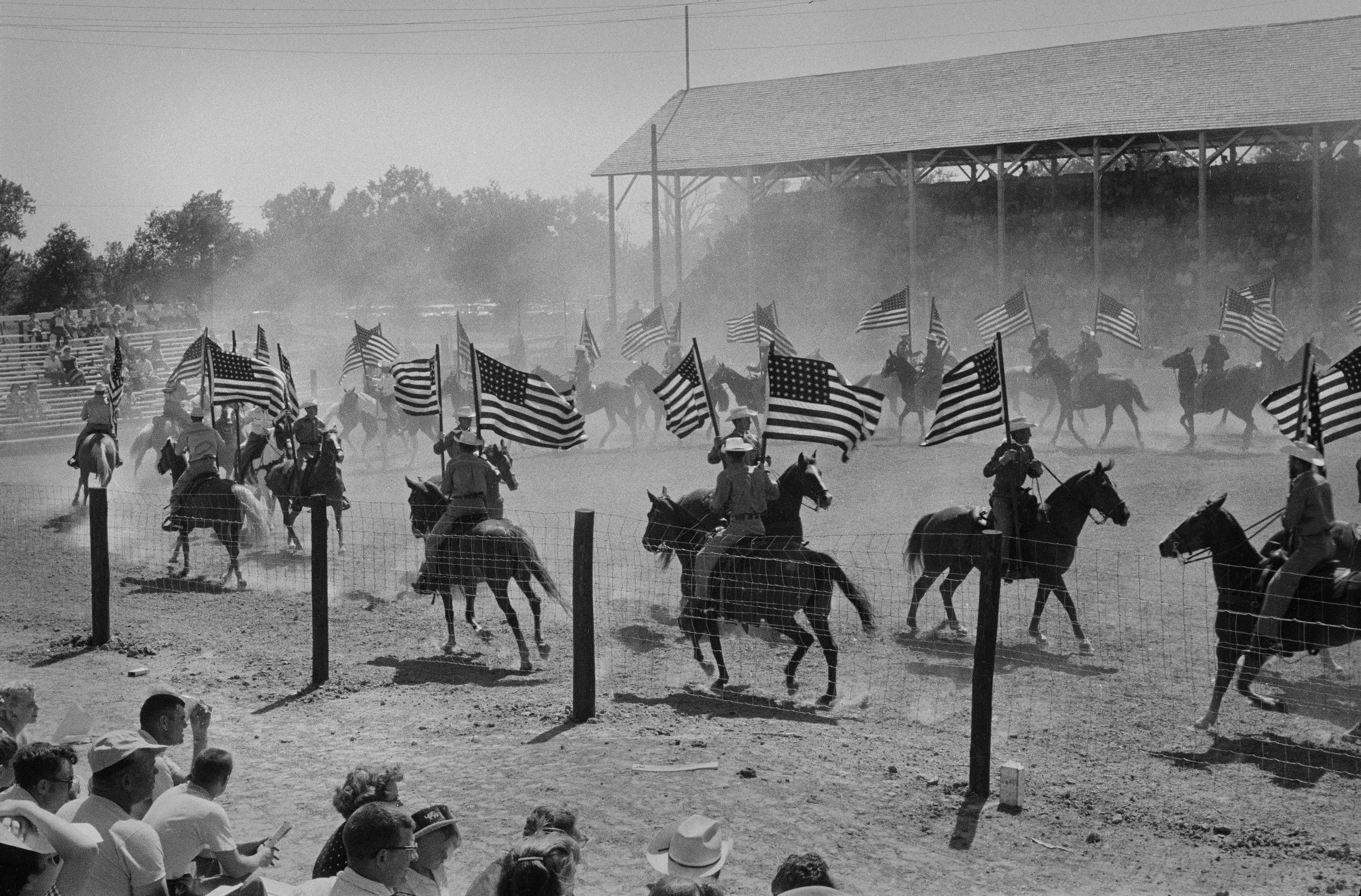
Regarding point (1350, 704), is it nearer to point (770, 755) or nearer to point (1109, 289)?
point (770, 755)

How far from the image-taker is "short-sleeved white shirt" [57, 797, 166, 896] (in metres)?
5.72

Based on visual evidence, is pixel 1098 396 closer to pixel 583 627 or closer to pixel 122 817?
pixel 583 627

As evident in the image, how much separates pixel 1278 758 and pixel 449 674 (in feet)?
23.5

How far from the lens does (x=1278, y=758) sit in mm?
9977

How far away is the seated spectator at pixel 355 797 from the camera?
599cm

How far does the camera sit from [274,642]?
1420 cm

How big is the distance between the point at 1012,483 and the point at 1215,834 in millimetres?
6167

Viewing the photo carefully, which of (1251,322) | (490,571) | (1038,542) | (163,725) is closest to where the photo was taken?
(163,725)

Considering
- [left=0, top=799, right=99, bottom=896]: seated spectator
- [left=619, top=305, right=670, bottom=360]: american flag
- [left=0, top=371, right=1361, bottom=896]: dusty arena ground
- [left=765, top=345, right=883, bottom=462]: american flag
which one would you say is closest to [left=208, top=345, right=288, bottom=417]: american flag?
[left=0, top=371, right=1361, bottom=896]: dusty arena ground

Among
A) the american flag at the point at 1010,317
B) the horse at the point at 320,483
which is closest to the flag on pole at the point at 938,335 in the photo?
the american flag at the point at 1010,317

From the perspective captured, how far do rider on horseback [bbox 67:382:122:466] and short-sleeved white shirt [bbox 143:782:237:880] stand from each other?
17.7m

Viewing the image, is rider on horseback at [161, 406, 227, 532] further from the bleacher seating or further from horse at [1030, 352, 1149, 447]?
the bleacher seating

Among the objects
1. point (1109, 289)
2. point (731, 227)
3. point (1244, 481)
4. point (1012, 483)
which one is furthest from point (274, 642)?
point (731, 227)

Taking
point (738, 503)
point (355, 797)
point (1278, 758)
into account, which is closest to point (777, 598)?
point (738, 503)
